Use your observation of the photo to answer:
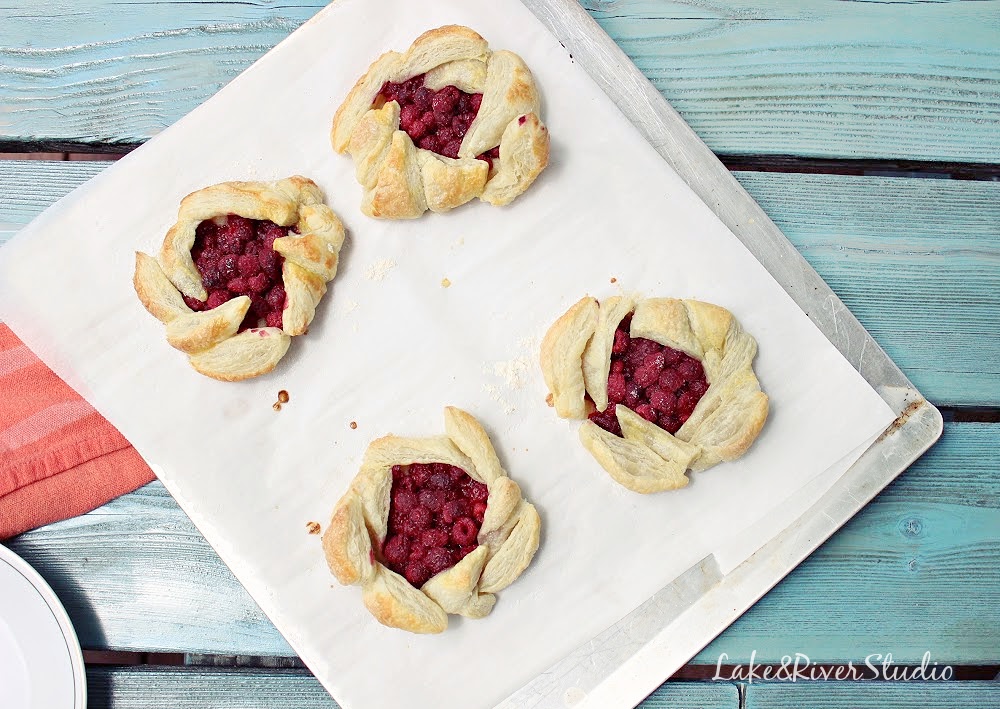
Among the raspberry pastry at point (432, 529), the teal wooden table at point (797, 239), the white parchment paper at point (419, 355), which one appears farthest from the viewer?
the teal wooden table at point (797, 239)

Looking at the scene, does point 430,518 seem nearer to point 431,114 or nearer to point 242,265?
point 242,265

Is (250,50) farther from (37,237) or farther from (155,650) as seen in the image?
(155,650)

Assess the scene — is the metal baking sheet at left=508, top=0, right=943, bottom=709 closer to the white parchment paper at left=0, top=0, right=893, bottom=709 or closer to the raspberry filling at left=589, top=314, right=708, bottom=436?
the white parchment paper at left=0, top=0, right=893, bottom=709

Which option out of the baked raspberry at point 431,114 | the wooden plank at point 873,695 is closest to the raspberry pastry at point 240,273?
the baked raspberry at point 431,114

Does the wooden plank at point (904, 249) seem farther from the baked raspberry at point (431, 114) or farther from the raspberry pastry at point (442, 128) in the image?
the baked raspberry at point (431, 114)

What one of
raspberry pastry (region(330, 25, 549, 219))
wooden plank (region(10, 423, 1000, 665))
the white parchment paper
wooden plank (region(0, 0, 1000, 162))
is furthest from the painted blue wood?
raspberry pastry (region(330, 25, 549, 219))

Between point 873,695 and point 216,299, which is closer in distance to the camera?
point 216,299

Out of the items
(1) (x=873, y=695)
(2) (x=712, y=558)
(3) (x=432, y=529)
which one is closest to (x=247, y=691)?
(3) (x=432, y=529)
